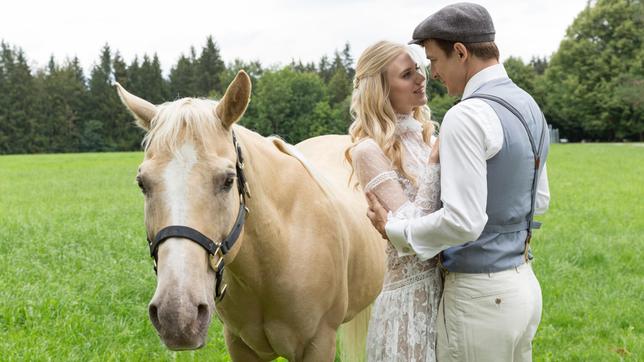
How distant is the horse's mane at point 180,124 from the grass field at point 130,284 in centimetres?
244

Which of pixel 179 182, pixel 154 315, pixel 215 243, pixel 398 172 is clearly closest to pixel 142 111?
pixel 179 182

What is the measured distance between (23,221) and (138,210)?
7.66 ft

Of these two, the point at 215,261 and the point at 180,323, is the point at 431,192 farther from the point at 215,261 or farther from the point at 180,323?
the point at 180,323

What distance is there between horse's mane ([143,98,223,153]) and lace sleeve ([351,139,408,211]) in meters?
0.56

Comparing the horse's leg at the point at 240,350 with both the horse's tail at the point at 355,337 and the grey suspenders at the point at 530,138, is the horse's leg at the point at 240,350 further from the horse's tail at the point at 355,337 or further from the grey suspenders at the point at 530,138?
the grey suspenders at the point at 530,138

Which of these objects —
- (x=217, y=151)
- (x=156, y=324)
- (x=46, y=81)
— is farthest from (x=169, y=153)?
(x=46, y=81)

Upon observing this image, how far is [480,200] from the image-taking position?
6.16ft

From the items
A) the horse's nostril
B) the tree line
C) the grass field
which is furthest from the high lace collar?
the tree line

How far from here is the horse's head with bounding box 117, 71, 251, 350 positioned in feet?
6.31

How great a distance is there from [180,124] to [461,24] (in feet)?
3.36

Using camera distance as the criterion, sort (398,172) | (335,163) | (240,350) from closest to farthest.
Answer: (398,172)
(240,350)
(335,163)

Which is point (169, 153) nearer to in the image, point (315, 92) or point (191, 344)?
point (191, 344)

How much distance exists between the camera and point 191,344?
1.98 meters

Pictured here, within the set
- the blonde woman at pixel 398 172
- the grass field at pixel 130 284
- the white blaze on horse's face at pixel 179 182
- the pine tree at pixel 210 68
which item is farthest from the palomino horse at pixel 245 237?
the pine tree at pixel 210 68
